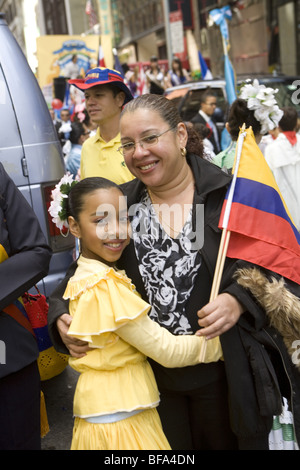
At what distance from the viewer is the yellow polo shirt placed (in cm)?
419

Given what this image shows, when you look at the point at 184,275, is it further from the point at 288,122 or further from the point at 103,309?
the point at 288,122

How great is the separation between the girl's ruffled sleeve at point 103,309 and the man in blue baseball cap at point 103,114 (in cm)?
214

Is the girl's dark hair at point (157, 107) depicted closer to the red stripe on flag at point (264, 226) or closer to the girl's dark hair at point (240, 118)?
the red stripe on flag at point (264, 226)

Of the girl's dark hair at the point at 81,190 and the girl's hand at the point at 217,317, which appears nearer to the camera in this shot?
the girl's hand at the point at 217,317

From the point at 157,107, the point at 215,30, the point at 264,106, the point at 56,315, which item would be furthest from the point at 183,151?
the point at 215,30

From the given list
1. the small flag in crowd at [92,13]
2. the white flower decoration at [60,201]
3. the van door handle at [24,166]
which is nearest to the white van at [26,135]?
the van door handle at [24,166]

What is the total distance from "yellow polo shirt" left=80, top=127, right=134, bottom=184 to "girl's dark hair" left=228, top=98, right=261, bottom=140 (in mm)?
921

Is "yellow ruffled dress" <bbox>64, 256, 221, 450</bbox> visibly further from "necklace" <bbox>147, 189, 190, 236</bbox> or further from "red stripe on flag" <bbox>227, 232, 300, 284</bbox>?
"red stripe on flag" <bbox>227, 232, 300, 284</bbox>

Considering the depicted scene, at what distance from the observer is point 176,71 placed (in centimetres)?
1648

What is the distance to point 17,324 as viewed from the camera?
7.40ft

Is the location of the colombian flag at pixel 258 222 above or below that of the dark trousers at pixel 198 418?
above

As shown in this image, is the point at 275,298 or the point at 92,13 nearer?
the point at 275,298

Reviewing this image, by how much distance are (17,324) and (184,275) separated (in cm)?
66

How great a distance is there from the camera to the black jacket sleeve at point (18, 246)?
2182mm
